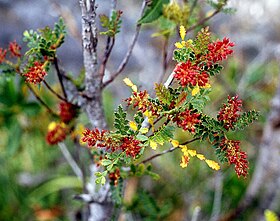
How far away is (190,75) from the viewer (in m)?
0.66

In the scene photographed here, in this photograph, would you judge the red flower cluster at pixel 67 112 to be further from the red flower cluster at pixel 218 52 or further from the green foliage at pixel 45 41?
the red flower cluster at pixel 218 52

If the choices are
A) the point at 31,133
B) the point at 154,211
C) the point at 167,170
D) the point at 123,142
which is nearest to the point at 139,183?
the point at 167,170

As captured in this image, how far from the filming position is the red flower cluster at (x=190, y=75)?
66 cm

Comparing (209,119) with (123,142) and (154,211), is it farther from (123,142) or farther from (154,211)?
(154,211)

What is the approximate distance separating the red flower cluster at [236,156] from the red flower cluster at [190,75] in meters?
0.12

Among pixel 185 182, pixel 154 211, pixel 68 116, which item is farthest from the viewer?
pixel 185 182

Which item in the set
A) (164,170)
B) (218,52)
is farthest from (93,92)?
(164,170)

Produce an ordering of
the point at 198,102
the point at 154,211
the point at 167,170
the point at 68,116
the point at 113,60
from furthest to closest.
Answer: the point at 113,60 → the point at 167,170 → the point at 154,211 → the point at 68,116 → the point at 198,102

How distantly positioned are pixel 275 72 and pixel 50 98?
104cm

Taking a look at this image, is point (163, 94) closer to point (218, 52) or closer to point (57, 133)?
point (218, 52)

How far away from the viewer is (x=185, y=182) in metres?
1.73

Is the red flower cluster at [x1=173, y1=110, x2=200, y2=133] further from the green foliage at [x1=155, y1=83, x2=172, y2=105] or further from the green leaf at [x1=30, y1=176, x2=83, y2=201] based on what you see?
the green leaf at [x1=30, y1=176, x2=83, y2=201]

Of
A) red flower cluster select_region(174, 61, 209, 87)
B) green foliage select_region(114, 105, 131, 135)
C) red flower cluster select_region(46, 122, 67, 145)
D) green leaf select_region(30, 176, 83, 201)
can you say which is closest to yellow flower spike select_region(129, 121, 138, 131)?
green foliage select_region(114, 105, 131, 135)

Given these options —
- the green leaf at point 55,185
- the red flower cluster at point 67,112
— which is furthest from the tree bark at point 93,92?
the green leaf at point 55,185
